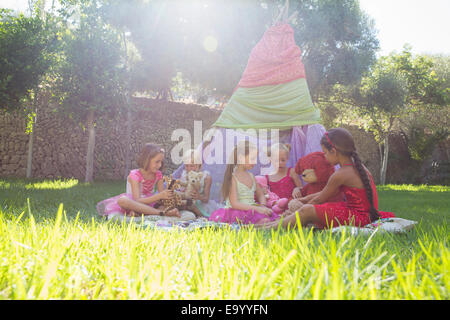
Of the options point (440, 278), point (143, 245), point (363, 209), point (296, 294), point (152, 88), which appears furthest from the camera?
point (152, 88)

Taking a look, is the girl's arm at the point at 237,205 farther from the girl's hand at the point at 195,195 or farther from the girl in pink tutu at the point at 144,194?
the girl's hand at the point at 195,195

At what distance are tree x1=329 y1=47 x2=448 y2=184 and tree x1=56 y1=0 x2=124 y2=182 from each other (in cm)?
957

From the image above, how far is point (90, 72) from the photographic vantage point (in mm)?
7871

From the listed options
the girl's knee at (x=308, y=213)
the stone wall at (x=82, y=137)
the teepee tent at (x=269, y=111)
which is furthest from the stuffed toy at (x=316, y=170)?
the stone wall at (x=82, y=137)

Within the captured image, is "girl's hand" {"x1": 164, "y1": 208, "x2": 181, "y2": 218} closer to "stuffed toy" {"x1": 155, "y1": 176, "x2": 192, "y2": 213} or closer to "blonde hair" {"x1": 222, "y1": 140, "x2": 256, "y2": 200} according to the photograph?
"stuffed toy" {"x1": 155, "y1": 176, "x2": 192, "y2": 213}

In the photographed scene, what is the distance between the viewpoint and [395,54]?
1431 centimetres

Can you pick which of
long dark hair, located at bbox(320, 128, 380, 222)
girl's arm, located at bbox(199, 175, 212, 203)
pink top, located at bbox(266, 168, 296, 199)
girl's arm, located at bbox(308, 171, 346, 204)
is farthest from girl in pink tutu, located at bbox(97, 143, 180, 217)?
long dark hair, located at bbox(320, 128, 380, 222)

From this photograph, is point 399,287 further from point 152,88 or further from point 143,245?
point 152,88

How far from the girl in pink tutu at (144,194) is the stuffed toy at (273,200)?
3.68 ft

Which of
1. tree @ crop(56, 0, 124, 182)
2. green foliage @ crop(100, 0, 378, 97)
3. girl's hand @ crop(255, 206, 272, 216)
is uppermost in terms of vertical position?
green foliage @ crop(100, 0, 378, 97)

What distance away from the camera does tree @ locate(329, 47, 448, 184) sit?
40.0 ft

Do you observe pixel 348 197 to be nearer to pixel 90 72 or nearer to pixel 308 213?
pixel 308 213

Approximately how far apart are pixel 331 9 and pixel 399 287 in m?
12.2
